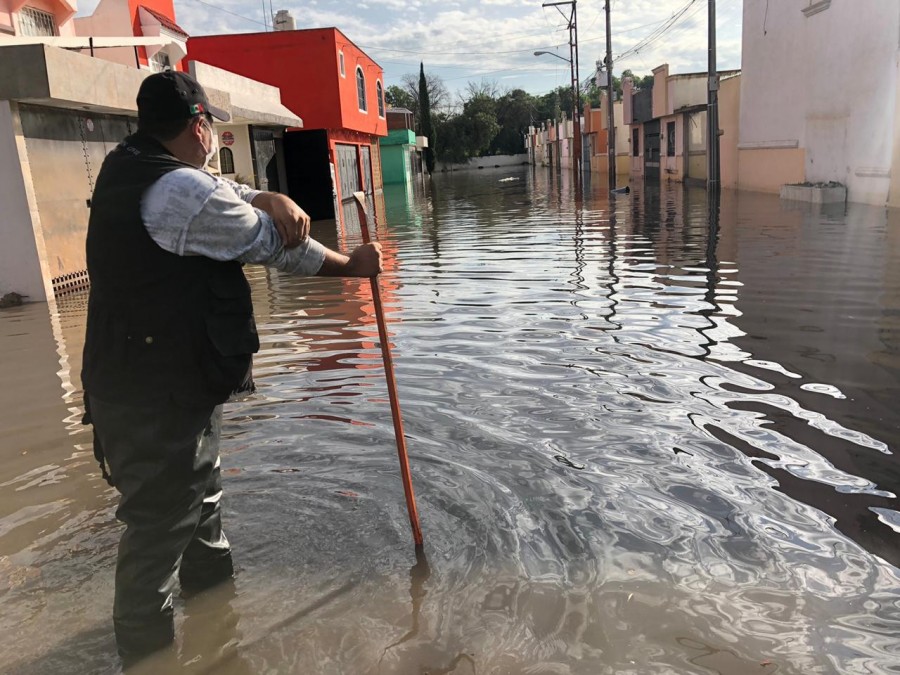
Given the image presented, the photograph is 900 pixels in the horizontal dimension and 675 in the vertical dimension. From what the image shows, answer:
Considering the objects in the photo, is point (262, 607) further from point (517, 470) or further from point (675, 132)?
point (675, 132)

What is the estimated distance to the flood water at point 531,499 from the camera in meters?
2.85

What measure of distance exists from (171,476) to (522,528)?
168 cm

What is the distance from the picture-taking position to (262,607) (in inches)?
123

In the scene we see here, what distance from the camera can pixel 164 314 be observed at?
2.52m

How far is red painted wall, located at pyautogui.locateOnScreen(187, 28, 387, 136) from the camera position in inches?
1065

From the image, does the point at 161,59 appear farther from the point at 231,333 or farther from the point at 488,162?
the point at 488,162

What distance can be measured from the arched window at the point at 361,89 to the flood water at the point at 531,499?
2610 centimetres

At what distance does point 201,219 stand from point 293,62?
88.1 ft

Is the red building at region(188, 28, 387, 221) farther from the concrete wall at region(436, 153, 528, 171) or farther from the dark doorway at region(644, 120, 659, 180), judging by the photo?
the concrete wall at region(436, 153, 528, 171)

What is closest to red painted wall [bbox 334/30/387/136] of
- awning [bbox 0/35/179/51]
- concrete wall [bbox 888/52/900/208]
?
awning [bbox 0/35/179/51]

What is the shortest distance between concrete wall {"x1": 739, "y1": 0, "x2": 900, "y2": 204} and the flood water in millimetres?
10514

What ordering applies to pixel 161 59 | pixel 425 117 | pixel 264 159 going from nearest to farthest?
pixel 161 59
pixel 264 159
pixel 425 117

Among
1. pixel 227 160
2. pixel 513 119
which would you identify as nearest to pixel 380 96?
pixel 227 160

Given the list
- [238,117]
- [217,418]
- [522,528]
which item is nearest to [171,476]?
[217,418]
